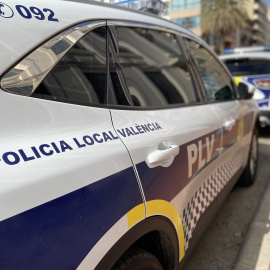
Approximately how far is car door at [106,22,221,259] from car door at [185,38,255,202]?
0.61 ft

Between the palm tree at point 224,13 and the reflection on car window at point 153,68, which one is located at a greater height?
the palm tree at point 224,13

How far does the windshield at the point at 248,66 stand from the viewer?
5637mm

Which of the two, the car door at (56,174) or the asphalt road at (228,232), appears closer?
the car door at (56,174)

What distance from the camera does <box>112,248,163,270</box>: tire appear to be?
1218 mm

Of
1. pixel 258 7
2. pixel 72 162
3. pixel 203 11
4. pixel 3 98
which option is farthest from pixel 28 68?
pixel 258 7

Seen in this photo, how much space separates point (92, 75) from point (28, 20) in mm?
553

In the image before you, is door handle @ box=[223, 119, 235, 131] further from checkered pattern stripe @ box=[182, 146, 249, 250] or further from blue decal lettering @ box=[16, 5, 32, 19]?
blue decal lettering @ box=[16, 5, 32, 19]

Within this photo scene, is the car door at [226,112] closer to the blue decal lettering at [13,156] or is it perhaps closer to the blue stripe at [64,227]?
the blue stripe at [64,227]

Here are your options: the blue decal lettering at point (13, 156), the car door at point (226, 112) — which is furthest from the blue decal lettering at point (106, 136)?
the car door at point (226, 112)

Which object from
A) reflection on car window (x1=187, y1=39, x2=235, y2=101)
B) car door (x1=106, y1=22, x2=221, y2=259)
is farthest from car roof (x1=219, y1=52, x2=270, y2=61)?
car door (x1=106, y1=22, x2=221, y2=259)

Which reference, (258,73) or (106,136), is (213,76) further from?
(258,73)

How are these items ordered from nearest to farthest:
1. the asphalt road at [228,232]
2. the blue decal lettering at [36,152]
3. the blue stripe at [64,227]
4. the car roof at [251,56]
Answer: the blue stripe at [64,227], the blue decal lettering at [36,152], the asphalt road at [228,232], the car roof at [251,56]

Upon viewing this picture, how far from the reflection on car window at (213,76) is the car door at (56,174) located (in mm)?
1535

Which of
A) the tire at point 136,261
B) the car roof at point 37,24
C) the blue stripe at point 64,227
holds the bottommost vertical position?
the tire at point 136,261
